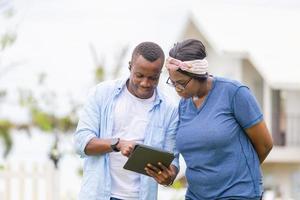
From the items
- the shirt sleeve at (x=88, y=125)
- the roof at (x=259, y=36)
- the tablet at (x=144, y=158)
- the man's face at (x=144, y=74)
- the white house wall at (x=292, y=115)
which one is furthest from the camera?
the white house wall at (x=292, y=115)

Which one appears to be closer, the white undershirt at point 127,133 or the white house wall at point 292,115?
the white undershirt at point 127,133

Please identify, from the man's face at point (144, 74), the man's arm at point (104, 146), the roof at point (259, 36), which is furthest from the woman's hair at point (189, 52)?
the roof at point (259, 36)

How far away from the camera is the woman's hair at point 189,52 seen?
4590 millimetres

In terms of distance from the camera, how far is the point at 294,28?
20719mm

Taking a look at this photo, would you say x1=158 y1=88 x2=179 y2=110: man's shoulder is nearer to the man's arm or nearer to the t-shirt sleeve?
the man's arm

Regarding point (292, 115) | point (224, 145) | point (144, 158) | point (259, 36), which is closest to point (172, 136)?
point (144, 158)

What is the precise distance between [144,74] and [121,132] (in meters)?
0.40

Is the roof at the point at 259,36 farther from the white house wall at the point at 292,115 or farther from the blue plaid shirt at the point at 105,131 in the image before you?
the blue plaid shirt at the point at 105,131

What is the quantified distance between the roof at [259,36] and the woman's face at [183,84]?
1343cm

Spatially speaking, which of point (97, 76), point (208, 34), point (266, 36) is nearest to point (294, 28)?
point (266, 36)

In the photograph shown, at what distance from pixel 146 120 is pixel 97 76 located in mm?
11574

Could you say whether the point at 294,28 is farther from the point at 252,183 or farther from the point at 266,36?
the point at 252,183

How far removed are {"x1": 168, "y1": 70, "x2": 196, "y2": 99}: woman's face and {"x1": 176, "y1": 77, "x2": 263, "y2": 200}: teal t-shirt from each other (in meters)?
0.12

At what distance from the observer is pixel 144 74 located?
4.67 m
